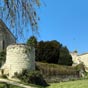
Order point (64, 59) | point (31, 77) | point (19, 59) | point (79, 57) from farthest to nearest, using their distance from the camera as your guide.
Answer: point (79, 57)
point (64, 59)
point (19, 59)
point (31, 77)

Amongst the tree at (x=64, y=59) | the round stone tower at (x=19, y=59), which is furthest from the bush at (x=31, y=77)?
the tree at (x=64, y=59)

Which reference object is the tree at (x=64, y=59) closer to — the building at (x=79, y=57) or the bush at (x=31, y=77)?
the building at (x=79, y=57)

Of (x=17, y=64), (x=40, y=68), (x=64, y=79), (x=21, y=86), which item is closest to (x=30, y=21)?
(x=21, y=86)

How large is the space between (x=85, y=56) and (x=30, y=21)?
54599 mm

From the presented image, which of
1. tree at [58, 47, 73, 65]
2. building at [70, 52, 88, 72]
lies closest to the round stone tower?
tree at [58, 47, 73, 65]

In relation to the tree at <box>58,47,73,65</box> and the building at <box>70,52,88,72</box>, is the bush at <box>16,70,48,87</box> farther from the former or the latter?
the building at <box>70,52,88,72</box>

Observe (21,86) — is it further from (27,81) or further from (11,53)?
(11,53)

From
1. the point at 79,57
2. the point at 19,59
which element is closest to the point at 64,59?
the point at 79,57

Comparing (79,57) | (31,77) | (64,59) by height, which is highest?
(79,57)

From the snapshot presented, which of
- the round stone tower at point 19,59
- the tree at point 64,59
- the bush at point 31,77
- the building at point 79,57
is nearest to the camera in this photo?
the bush at point 31,77

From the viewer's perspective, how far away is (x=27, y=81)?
28281 mm


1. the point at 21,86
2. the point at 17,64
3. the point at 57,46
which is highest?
the point at 57,46

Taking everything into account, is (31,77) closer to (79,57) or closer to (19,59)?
(19,59)

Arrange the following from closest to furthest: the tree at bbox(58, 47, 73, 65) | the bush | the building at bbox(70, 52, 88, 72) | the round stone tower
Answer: the bush
the round stone tower
the tree at bbox(58, 47, 73, 65)
the building at bbox(70, 52, 88, 72)
